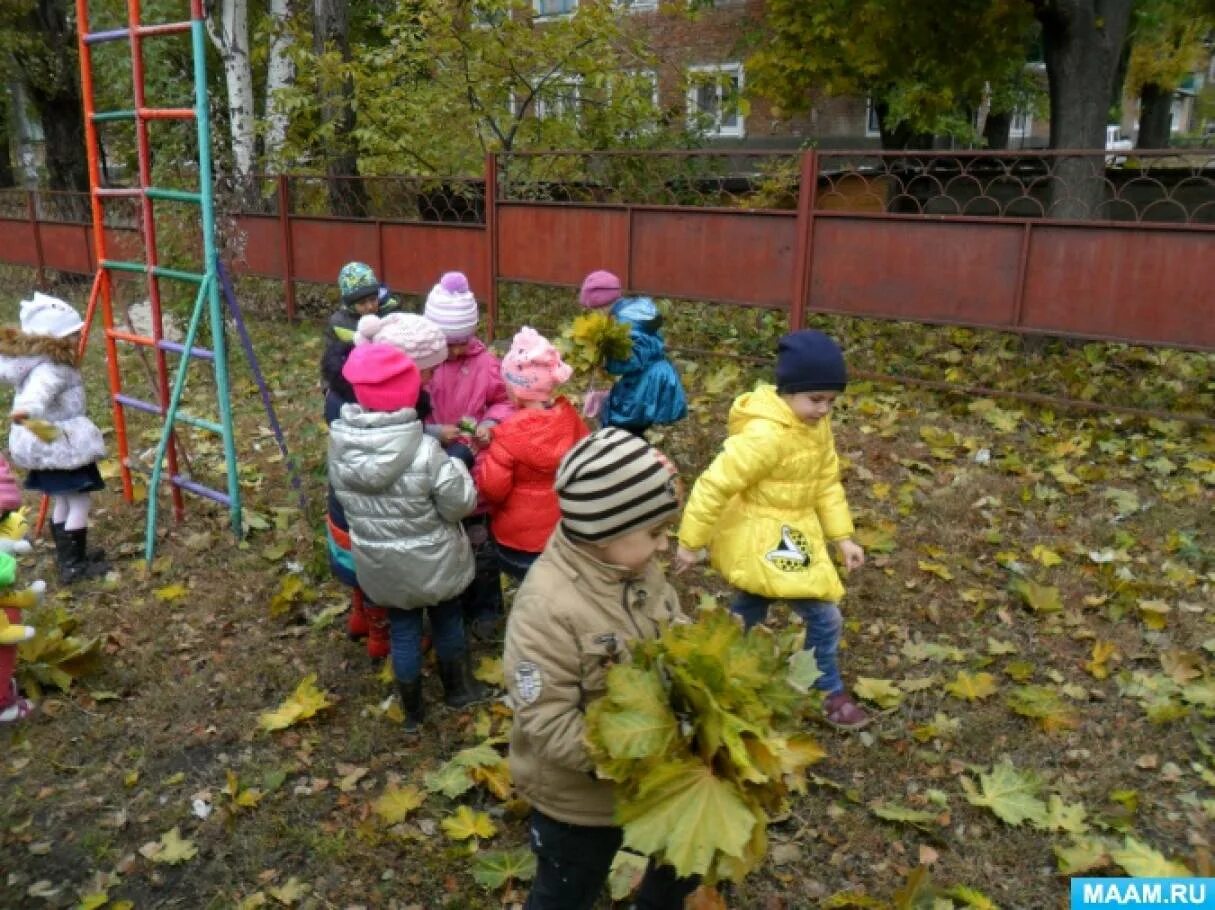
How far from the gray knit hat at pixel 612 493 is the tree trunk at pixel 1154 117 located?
1217 inches

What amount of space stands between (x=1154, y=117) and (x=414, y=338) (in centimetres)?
3252

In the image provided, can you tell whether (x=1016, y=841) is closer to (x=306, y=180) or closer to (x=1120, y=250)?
(x=1120, y=250)

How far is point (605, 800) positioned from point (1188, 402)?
6427mm

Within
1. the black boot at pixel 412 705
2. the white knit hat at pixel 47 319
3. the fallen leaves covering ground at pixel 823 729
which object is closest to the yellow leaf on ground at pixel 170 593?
the fallen leaves covering ground at pixel 823 729

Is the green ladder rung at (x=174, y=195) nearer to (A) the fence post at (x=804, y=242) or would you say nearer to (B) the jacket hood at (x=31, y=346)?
(B) the jacket hood at (x=31, y=346)

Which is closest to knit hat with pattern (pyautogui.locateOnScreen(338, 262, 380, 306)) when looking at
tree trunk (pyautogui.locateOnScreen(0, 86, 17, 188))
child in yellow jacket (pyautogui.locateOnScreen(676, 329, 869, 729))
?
child in yellow jacket (pyautogui.locateOnScreen(676, 329, 869, 729))

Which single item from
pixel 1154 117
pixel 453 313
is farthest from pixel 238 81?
pixel 1154 117

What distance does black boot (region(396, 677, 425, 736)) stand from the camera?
12.2 ft

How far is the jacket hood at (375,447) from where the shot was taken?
3.32 meters

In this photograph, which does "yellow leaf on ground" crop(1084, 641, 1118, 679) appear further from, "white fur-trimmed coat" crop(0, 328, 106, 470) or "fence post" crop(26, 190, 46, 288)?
"fence post" crop(26, 190, 46, 288)

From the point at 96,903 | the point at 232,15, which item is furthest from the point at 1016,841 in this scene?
the point at 232,15

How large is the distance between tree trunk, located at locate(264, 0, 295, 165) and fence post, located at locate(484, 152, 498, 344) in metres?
4.04

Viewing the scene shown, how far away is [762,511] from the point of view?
11.2ft

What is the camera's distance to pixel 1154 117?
29.8m
